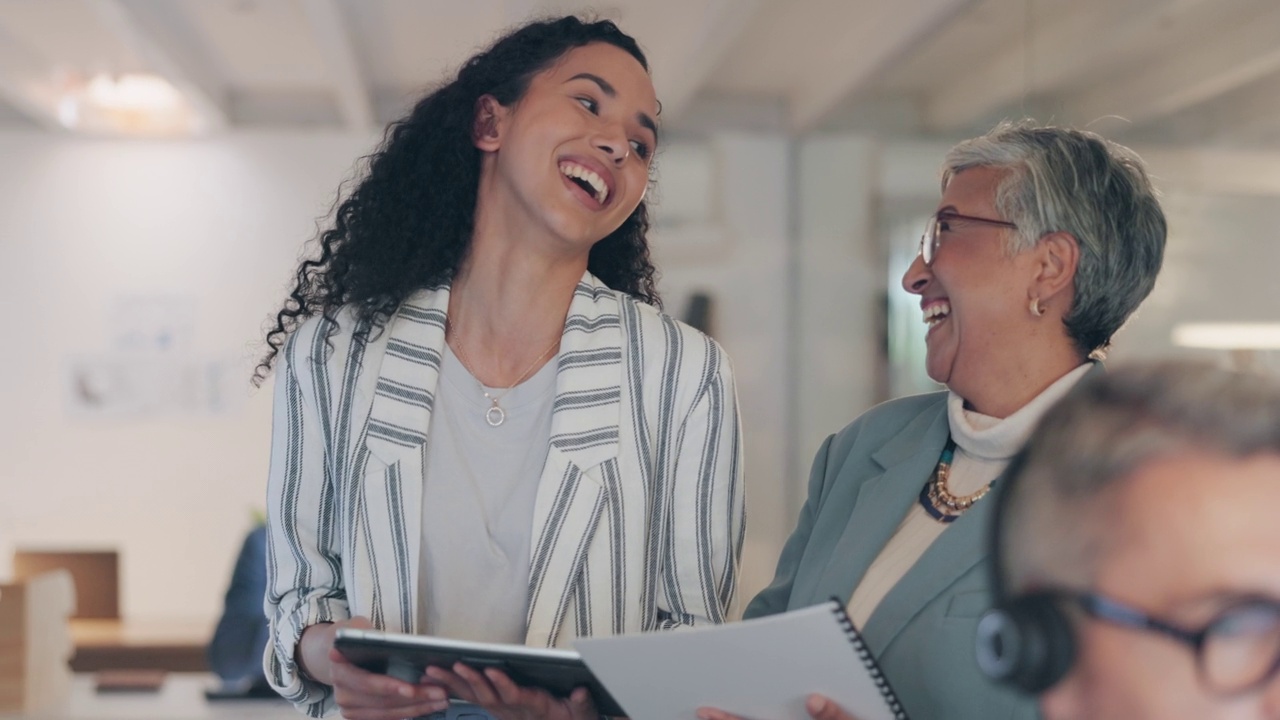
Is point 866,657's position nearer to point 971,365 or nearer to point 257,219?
point 971,365

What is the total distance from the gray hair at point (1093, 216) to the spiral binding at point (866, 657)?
78 cm

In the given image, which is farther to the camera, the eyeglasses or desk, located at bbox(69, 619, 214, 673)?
desk, located at bbox(69, 619, 214, 673)

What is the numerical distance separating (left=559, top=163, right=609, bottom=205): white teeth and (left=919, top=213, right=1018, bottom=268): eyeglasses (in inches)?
20.9

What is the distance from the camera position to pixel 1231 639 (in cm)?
45

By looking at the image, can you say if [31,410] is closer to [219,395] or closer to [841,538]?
[219,395]

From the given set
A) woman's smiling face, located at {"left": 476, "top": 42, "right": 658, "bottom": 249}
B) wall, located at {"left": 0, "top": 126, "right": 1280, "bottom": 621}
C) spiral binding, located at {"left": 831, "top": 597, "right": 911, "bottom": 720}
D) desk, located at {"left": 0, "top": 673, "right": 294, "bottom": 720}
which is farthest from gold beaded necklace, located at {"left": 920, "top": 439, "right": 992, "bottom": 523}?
wall, located at {"left": 0, "top": 126, "right": 1280, "bottom": 621}

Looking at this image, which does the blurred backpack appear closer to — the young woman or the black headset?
the young woman

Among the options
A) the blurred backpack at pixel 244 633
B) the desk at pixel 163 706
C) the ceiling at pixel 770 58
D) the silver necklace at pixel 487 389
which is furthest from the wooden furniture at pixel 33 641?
the silver necklace at pixel 487 389

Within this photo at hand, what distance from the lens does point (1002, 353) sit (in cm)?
182

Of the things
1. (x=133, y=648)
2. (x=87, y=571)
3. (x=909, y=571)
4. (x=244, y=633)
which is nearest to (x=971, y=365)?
(x=909, y=571)

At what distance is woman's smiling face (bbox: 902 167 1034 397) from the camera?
6.04ft

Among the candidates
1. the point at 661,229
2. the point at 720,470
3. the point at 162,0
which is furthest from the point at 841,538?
the point at 661,229

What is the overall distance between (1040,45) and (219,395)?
5536 millimetres

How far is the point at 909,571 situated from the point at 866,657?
0.48 meters
